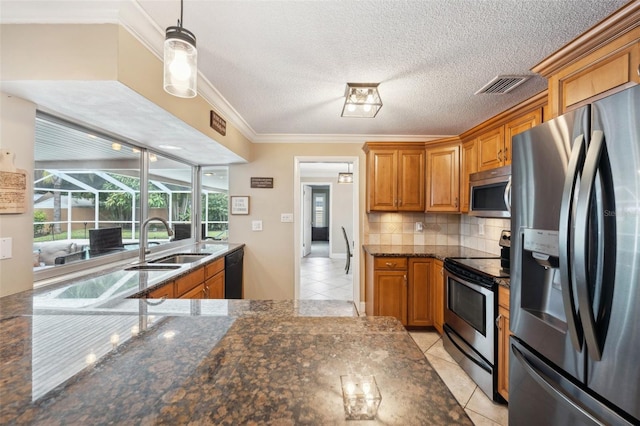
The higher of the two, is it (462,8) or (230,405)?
(462,8)

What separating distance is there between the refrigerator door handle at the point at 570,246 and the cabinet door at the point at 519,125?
1.14 meters

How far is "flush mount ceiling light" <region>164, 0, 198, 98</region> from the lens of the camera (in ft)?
3.13

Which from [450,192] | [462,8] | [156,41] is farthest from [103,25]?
[450,192]

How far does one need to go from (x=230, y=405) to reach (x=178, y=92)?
1.06m

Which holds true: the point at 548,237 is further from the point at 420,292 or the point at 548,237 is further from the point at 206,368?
the point at 420,292

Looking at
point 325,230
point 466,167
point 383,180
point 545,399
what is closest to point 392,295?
point 383,180

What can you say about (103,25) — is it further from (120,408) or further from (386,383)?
(386,383)

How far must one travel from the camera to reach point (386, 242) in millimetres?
3502

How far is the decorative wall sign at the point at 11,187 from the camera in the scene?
140 centimetres

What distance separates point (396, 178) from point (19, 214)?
3.16 meters

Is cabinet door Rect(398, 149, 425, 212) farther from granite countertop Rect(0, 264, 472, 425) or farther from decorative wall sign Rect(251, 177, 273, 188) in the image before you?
granite countertop Rect(0, 264, 472, 425)

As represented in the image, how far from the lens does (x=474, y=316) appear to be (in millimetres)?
2119

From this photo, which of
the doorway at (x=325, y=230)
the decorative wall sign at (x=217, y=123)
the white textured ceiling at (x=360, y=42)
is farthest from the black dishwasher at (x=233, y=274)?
the white textured ceiling at (x=360, y=42)

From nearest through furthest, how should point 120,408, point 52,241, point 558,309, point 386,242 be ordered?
point 120,408, point 558,309, point 52,241, point 386,242
